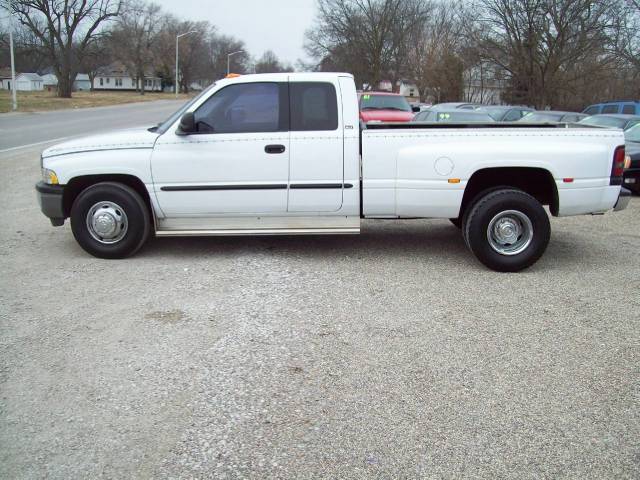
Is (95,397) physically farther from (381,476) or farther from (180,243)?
(180,243)

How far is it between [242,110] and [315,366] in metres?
3.20

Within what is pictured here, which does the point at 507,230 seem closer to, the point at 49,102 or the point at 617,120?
the point at 617,120

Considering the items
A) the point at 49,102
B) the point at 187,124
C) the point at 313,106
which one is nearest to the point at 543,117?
the point at 313,106

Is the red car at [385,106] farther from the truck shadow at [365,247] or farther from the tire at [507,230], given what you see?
the tire at [507,230]

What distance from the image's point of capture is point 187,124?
615 cm

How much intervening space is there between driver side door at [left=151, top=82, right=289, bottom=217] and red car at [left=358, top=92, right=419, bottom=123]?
11427mm

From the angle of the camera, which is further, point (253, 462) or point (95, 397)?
point (95, 397)

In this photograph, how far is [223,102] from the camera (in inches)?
251

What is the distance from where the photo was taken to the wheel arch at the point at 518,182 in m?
6.38

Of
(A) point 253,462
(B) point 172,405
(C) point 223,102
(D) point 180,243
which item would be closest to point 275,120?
(C) point 223,102

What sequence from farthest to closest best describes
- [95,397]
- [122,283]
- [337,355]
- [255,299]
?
[122,283]
[255,299]
[337,355]
[95,397]

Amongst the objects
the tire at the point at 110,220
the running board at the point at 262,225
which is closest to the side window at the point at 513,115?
the running board at the point at 262,225

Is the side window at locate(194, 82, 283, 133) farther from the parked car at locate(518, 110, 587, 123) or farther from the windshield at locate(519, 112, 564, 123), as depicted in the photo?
the windshield at locate(519, 112, 564, 123)

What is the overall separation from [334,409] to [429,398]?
22.9 inches
